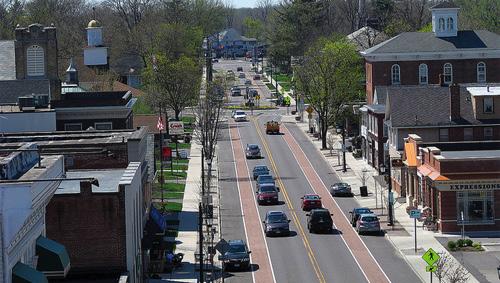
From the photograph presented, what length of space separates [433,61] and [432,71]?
2.89ft

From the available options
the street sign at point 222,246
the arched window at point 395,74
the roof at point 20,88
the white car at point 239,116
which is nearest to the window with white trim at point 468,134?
the arched window at point 395,74

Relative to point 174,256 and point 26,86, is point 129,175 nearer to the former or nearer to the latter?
point 174,256

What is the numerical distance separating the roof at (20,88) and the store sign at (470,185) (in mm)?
23240

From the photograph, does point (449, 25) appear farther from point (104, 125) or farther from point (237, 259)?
point (237, 259)

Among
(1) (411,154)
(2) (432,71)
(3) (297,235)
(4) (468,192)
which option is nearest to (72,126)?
(3) (297,235)

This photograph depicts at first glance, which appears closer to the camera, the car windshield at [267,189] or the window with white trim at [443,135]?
the car windshield at [267,189]

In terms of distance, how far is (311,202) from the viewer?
242 feet

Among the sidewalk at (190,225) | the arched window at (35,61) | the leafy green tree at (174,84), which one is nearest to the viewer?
the sidewalk at (190,225)

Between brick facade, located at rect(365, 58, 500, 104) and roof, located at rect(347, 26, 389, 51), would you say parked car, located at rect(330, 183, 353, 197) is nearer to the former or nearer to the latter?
brick facade, located at rect(365, 58, 500, 104)

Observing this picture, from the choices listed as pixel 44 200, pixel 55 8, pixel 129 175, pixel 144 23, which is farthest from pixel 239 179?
pixel 55 8

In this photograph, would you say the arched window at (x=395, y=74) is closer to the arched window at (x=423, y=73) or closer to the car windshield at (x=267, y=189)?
the arched window at (x=423, y=73)

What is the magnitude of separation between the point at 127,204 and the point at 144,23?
13168cm

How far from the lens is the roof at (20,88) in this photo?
69000mm

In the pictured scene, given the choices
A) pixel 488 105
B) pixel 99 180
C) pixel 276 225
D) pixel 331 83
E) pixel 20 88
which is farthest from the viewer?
pixel 331 83
